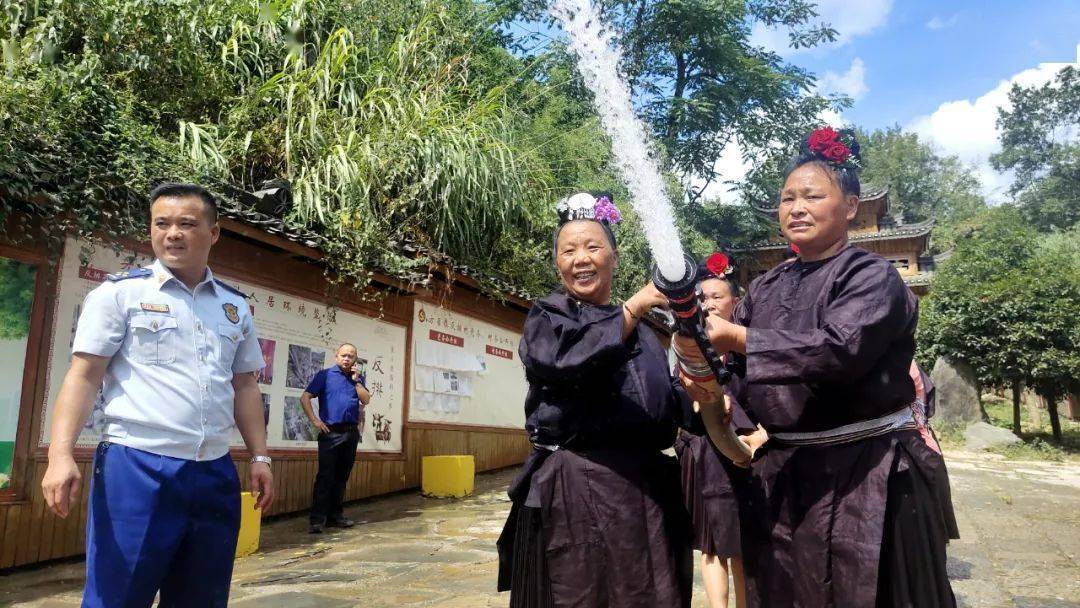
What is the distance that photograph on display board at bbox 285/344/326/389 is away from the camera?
26.5ft

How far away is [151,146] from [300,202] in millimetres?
2112

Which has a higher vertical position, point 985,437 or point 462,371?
point 462,371

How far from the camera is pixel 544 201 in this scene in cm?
1220

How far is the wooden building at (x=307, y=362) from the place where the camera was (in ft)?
18.1

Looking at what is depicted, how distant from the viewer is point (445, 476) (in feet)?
31.9

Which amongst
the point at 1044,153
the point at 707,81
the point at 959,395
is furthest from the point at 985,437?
the point at 1044,153

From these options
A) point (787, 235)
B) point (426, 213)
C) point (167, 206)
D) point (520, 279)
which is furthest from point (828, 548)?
point (520, 279)

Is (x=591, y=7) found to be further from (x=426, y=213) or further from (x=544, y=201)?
(x=544, y=201)

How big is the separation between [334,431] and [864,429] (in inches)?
251

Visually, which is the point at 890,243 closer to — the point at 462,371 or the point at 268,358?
the point at 462,371

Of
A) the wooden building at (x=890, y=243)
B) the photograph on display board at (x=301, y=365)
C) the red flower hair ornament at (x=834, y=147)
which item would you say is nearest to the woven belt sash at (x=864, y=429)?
the red flower hair ornament at (x=834, y=147)

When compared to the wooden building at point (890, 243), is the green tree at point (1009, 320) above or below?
below

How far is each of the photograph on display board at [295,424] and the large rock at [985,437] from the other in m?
17.3

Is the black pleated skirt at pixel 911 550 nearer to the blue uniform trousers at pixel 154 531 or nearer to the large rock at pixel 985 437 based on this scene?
the blue uniform trousers at pixel 154 531
